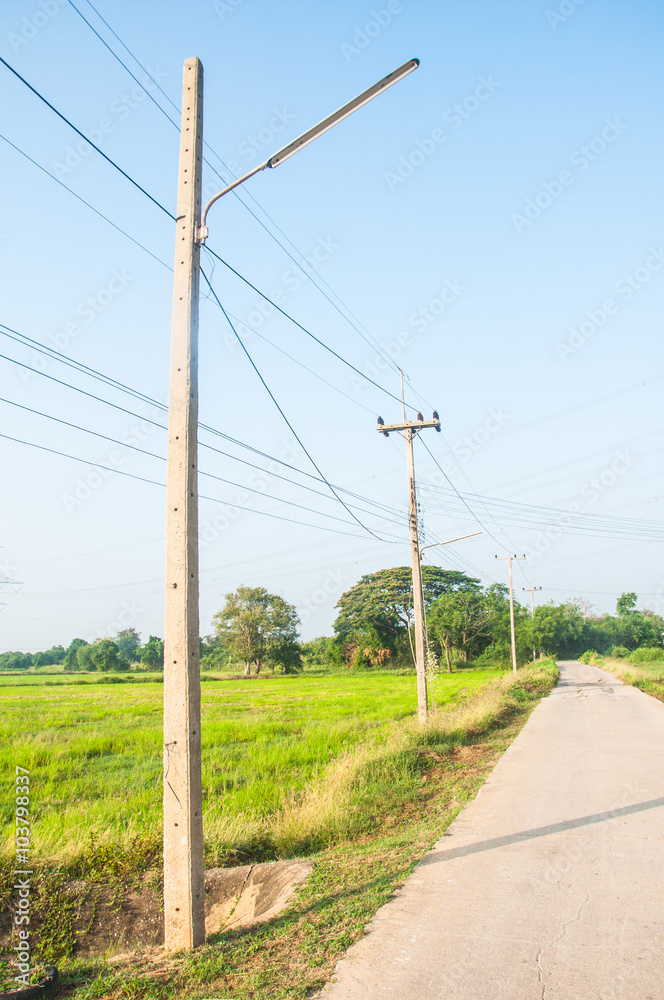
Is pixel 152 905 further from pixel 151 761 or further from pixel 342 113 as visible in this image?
pixel 151 761

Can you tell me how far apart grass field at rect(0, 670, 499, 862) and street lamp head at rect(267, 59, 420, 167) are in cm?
677

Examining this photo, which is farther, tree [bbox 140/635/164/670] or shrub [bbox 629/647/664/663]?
tree [bbox 140/635/164/670]

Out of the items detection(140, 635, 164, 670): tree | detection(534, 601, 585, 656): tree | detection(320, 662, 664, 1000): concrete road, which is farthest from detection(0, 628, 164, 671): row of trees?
detection(320, 662, 664, 1000): concrete road

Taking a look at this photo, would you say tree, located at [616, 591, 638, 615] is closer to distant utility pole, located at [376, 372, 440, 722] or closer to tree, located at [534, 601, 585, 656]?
tree, located at [534, 601, 585, 656]

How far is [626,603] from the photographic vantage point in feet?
378

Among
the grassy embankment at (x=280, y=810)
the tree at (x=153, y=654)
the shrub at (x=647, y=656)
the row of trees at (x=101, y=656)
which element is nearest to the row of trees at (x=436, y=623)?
the shrub at (x=647, y=656)

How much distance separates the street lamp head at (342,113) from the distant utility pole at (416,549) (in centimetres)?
1214

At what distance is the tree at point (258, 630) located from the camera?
6438cm

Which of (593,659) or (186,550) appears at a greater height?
(186,550)

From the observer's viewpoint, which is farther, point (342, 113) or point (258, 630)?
point (258, 630)

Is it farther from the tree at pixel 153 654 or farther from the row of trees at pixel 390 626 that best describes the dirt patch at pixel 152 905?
the tree at pixel 153 654

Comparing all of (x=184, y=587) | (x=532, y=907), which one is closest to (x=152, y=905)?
(x=184, y=587)

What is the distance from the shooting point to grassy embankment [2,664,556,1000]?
153 inches

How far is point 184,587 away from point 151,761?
11.2m
